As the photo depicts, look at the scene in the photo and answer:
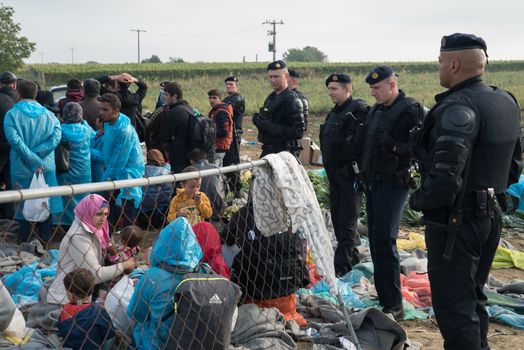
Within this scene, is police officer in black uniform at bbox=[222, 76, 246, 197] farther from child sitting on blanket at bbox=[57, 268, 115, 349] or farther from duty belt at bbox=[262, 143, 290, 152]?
child sitting on blanket at bbox=[57, 268, 115, 349]

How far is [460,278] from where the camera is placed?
155 inches

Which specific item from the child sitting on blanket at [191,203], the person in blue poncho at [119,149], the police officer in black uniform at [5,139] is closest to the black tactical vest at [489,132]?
the child sitting on blanket at [191,203]

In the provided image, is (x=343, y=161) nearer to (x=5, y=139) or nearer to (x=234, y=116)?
(x=5, y=139)

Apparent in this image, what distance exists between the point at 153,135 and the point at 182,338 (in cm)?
530

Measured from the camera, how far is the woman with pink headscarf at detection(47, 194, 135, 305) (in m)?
4.83

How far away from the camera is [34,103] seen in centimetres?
741

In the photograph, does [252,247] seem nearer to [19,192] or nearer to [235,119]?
[19,192]

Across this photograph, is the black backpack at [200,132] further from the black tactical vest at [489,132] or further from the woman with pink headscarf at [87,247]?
the black tactical vest at [489,132]

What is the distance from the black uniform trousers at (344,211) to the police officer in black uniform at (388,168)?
0.88 meters

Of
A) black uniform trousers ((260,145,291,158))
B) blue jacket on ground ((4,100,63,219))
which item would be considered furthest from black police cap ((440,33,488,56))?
blue jacket on ground ((4,100,63,219))

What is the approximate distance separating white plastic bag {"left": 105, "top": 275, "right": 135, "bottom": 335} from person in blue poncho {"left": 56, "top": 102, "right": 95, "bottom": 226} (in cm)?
344

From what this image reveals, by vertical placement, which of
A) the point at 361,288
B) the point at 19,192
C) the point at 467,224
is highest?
the point at 19,192

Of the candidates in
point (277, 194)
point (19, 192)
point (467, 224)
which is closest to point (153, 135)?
point (277, 194)

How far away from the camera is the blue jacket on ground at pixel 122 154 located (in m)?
7.62
